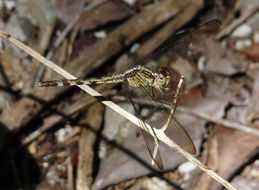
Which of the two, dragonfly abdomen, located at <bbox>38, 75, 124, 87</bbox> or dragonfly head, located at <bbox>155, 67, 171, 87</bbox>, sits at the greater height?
dragonfly abdomen, located at <bbox>38, 75, 124, 87</bbox>

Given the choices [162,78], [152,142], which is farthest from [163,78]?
[152,142]

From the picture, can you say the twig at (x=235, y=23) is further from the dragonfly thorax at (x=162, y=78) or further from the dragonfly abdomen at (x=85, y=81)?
the dragonfly abdomen at (x=85, y=81)

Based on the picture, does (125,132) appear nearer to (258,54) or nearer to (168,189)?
(168,189)

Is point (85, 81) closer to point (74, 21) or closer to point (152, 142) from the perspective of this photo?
point (152, 142)

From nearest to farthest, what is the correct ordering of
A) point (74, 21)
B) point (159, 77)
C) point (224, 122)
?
point (159, 77), point (224, 122), point (74, 21)

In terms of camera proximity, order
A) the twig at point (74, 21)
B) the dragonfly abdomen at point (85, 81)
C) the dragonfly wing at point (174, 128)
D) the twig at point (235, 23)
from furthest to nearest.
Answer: the twig at point (235, 23) < the twig at point (74, 21) < the dragonfly abdomen at point (85, 81) < the dragonfly wing at point (174, 128)

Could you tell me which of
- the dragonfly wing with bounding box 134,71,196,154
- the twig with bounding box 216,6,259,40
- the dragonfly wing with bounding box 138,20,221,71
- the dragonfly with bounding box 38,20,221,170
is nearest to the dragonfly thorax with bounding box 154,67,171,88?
the dragonfly with bounding box 38,20,221,170

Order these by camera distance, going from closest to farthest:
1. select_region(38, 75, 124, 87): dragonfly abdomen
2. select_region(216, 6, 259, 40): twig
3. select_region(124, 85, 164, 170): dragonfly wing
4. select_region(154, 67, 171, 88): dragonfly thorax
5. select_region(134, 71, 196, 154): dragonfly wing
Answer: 1. select_region(124, 85, 164, 170): dragonfly wing
2. select_region(134, 71, 196, 154): dragonfly wing
3. select_region(38, 75, 124, 87): dragonfly abdomen
4. select_region(154, 67, 171, 88): dragonfly thorax
5. select_region(216, 6, 259, 40): twig

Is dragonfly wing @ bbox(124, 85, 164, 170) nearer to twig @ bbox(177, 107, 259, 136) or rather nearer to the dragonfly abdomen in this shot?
the dragonfly abdomen

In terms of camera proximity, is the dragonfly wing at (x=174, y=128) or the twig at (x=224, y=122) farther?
the twig at (x=224, y=122)

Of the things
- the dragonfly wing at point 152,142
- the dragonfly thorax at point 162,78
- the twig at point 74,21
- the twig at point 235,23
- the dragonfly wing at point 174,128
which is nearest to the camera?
→ the dragonfly wing at point 152,142

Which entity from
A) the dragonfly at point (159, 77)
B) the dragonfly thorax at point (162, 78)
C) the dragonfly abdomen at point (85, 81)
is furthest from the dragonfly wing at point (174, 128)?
the dragonfly abdomen at point (85, 81)
